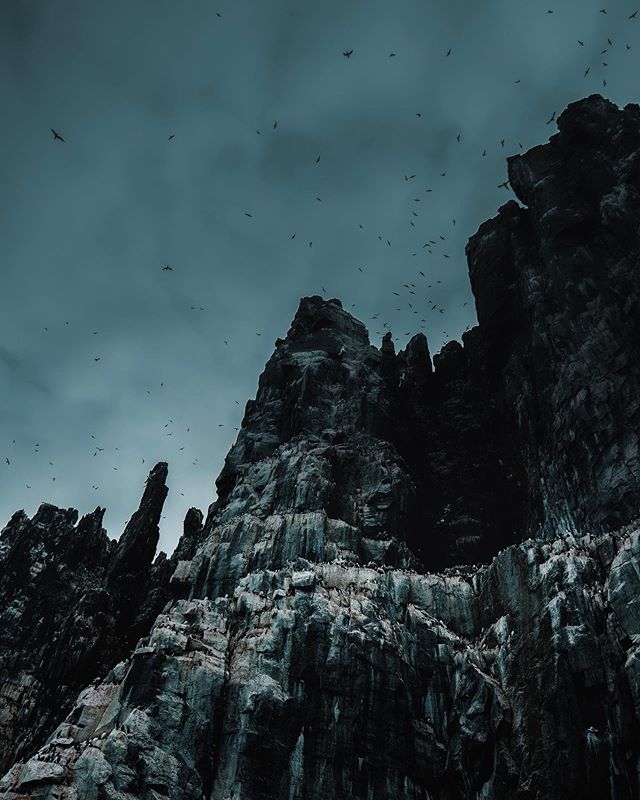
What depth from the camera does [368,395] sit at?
92.7 metres

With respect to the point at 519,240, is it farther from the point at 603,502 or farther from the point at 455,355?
the point at 603,502

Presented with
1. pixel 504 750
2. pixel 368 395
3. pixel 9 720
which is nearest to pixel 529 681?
pixel 504 750

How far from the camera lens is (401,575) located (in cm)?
6297

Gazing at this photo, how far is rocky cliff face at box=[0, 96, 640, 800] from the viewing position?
46344 millimetres

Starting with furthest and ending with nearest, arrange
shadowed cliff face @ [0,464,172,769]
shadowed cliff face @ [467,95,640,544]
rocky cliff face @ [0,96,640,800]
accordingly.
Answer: shadowed cliff face @ [0,464,172,769] < shadowed cliff face @ [467,95,640,544] < rocky cliff face @ [0,96,640,800]

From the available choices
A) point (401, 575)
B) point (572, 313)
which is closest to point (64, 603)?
point (401, 575)

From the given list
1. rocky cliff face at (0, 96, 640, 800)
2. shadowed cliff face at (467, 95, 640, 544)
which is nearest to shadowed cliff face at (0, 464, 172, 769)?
rocky cliff face at (0, 96, 640, 800)

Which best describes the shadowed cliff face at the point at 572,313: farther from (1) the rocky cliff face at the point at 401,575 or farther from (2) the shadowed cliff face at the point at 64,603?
(2) the shadowed cliff face at the point at 64,603

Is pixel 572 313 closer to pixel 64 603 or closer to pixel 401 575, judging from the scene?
pixel 401 575

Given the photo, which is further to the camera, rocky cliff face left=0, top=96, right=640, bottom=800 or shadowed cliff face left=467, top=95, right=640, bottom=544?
shadowed cliff face left=467, top=95, right=640, bottom=544

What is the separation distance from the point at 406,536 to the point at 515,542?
14.0 meters

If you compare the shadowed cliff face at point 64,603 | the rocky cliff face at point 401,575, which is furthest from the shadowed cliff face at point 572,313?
the shadowed cliff face at point 64,603

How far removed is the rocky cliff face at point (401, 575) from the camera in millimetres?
46344

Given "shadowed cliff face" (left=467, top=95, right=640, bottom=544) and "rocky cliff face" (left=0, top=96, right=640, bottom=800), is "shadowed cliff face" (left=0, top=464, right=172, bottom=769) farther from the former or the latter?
"shadowed cliff face" (left=467, top=95, right=640, bottom=544)
